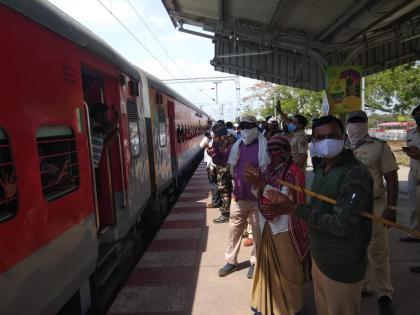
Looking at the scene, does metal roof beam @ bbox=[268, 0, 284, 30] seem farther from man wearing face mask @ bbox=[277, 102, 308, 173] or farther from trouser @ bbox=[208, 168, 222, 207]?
trouser @ bbox=[208, 168, 222, 207]

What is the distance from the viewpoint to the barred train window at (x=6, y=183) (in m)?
2.12

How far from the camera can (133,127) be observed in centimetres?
554

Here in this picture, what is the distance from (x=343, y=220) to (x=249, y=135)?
2450 mm

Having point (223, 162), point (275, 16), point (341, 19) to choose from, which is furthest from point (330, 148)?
point (275, 16)

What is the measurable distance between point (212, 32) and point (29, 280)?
27.1ft

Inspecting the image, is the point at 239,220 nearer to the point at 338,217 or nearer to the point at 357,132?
the point at 357,132

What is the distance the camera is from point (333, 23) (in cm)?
767

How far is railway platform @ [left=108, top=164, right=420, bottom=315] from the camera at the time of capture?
400cm

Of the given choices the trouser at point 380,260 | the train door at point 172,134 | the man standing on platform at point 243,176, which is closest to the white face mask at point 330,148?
the trouser at point 380,260

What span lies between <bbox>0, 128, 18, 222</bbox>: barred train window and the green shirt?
5.19ft

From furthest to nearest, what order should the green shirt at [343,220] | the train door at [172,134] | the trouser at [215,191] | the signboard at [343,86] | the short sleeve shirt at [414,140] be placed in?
the train door at [172,134], the trouser at [215,191], the signboard at [343,86], the short sleeve shirt at [414,140], the green shirt at [343,220]

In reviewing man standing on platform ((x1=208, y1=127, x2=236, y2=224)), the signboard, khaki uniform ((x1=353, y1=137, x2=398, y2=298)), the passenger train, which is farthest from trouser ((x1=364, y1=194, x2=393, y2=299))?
the signboard

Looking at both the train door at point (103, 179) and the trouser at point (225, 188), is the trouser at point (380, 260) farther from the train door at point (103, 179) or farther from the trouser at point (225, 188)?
the trouser at point (225, 188)

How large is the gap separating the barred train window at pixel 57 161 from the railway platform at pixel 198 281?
66.2 inches
